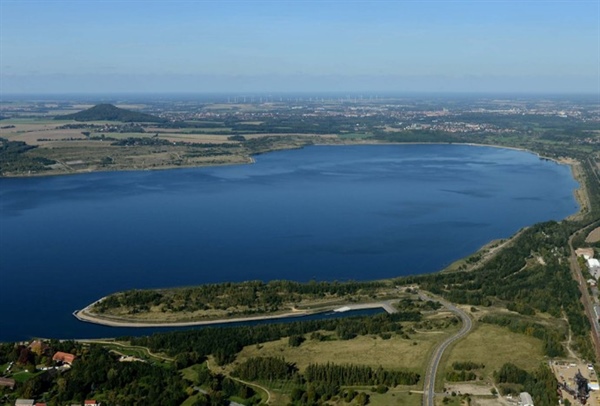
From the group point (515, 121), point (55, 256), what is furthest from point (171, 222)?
point (515, 121)

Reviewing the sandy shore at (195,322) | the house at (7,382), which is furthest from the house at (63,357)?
the sandy shore at (195,322)

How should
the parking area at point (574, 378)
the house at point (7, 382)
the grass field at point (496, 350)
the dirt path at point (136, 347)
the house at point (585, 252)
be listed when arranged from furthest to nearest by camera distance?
the house at point (585, 252), the dirt path at point (136, 347), the grass field at point (496, 350), the house at point (7, 382), the parking area at point (574, 378)

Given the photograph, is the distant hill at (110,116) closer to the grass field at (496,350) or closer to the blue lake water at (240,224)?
the blue lake water at (240,224)

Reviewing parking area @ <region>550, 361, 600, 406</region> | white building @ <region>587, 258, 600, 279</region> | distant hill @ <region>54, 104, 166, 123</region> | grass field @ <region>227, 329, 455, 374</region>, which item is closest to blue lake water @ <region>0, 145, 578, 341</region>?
grass field @ <region>227, 329, 455, 374</region>

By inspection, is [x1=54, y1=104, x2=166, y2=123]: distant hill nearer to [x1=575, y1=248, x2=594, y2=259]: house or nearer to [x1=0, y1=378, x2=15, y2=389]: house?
[x1=575, y1=248, x2=594, y2=259]: house

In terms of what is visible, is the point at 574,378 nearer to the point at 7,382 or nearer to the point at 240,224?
the point at 7,382

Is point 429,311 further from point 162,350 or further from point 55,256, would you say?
point 55,256
